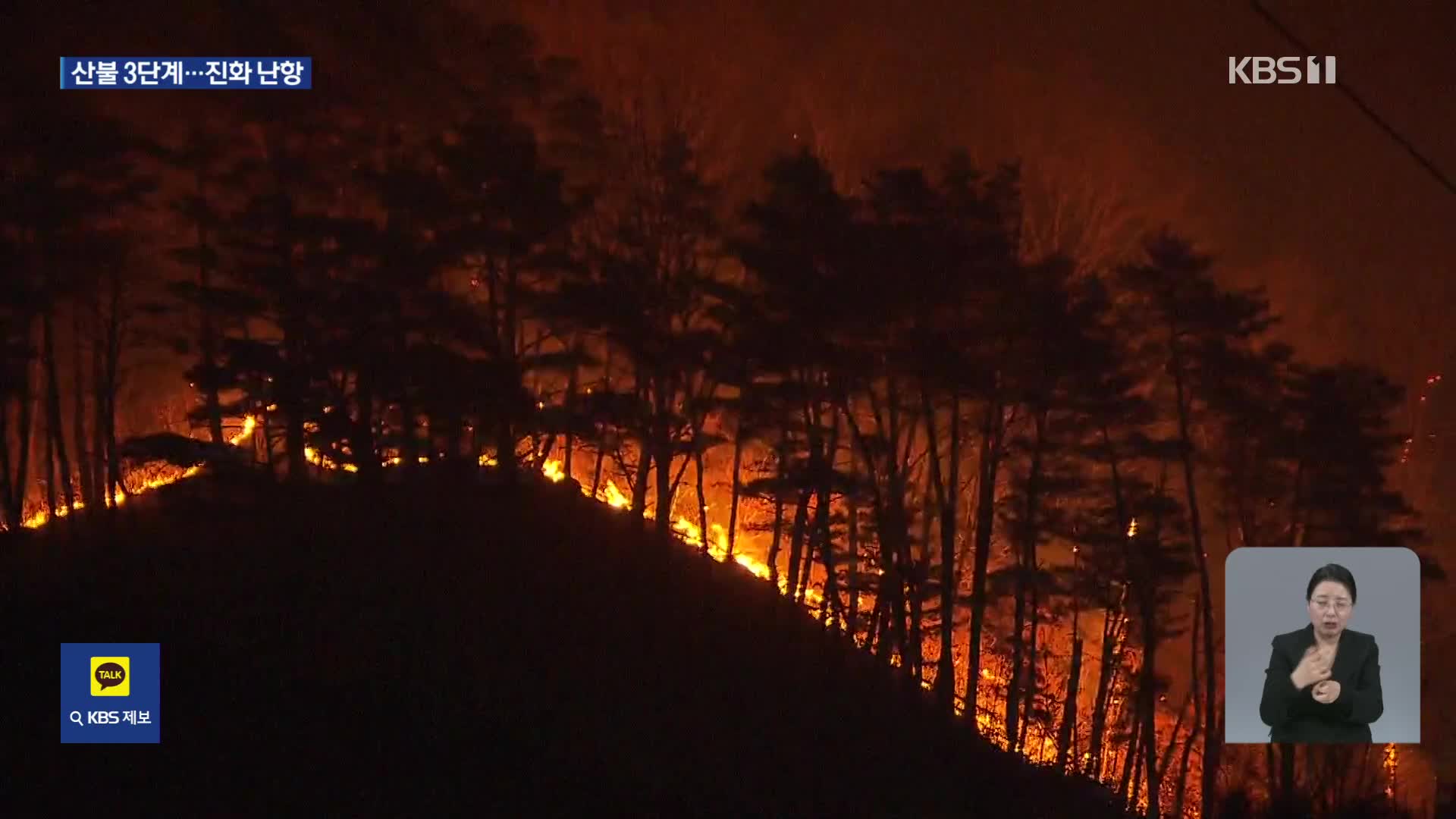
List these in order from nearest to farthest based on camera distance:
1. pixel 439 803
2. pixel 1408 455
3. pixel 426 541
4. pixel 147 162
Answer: pixel 439 803, pixel 426 541, pixel 147 162, pixel 1408 455

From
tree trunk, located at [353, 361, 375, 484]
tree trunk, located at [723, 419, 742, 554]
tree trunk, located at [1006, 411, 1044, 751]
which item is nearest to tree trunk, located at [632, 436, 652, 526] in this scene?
tree trunk, located at [723, 419, 742, 554]

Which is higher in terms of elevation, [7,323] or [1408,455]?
[7,323]

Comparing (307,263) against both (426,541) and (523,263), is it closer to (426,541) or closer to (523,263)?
(523,263)

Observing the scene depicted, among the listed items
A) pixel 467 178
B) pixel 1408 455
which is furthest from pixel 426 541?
pixel 1408 455

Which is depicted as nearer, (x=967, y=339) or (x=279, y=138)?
(x=967, y=339)

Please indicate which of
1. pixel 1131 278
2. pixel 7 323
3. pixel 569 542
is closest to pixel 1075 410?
pixel 1131 278

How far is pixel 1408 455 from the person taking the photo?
24.8 meters

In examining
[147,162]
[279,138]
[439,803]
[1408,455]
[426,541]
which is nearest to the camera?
[439,803]

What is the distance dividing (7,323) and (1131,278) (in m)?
17.1

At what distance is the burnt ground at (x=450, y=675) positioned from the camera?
377 inches

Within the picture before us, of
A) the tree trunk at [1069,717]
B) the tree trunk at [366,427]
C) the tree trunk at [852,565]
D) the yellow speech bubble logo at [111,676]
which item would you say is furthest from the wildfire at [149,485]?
the tree trunk at [1069,717]

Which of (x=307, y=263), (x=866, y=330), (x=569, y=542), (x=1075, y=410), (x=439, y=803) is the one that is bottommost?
(x=439, y=803)

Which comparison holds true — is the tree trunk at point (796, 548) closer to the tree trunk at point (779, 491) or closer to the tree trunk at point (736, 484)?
the tree trunk at point (779, 491)
